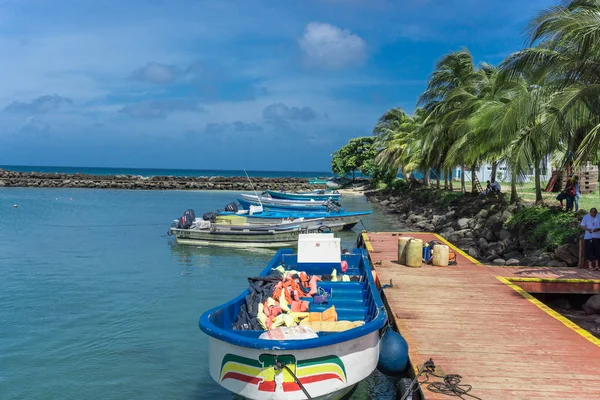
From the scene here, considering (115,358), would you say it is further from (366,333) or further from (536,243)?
(536,243)

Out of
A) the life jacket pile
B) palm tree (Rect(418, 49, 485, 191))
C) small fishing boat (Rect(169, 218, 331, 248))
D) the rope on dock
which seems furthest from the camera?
palm tree (Rect(418, 49, 485, 191))

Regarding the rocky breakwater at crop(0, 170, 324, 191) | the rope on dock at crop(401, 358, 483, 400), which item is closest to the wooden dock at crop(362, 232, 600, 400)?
the rope on dock at crop(401, 358, 483, 400)

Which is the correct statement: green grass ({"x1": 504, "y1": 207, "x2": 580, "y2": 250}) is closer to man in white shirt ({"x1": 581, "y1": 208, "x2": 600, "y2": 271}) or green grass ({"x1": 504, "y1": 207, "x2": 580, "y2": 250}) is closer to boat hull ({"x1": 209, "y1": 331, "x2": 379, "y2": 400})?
man in white shirt ({"x1": 581, "y1": 208, "x2": 600, "y2": 271})

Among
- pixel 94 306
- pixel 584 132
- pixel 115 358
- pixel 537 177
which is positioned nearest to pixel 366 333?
pixel 115 358

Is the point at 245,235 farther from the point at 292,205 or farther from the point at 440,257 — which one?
the point at 292,205

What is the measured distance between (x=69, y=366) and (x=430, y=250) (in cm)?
930

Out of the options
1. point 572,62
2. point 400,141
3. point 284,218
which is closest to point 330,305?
point 572,62

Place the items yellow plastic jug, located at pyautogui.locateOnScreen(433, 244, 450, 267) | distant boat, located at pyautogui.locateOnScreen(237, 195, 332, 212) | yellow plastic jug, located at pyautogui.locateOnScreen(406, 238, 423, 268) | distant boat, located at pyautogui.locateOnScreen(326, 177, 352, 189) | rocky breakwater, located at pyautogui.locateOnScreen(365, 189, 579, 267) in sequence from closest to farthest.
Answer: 1. yellow plastic jug, located at pyautogui.locateOnScreen(406, 238, 423, 268)
2. yellow plastic jug, located at pyautogui.locateOnScreen(433, 244, 450, 267)
3. rocky breakwater, located at pyautogui.locateOnScreen(365, 189, 579, 267)
4. distant boat, located at pyautogui.locateOnScreen(237, 195, 332, 212)
5. distant boat, located at pyautogui.locateOnScreen(326, 177, 352, 189)

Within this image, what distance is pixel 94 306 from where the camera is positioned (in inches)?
547

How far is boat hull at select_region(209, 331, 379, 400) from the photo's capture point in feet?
19.8

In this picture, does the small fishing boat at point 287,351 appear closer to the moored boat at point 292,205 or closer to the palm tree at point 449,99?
the palm tree at point 449,99

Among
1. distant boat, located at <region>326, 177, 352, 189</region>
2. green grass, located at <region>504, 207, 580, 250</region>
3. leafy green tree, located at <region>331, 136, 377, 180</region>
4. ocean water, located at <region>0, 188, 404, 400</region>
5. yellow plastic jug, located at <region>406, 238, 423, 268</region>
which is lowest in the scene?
ocean water, located at <region>0, 188, 404, 400</region>

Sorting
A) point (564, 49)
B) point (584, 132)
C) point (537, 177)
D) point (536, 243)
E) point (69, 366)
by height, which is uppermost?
point (564, 49)

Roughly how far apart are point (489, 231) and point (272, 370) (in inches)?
629
